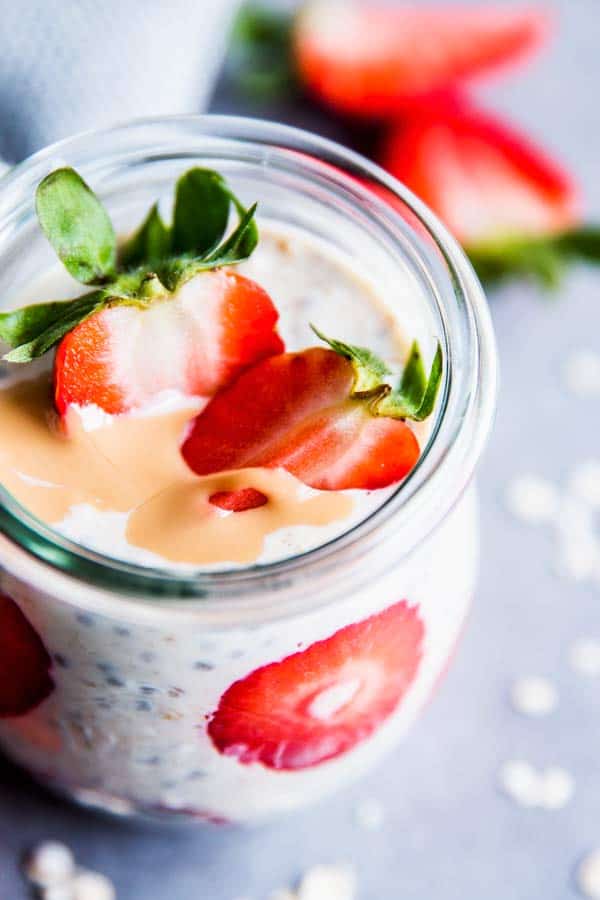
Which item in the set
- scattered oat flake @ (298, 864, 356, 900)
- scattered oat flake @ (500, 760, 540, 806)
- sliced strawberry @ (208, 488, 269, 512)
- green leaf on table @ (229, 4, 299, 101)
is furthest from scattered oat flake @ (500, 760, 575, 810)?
green leaf on table @ (229, 4, 299, 101)

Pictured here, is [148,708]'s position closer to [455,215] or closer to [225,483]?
[225,483]

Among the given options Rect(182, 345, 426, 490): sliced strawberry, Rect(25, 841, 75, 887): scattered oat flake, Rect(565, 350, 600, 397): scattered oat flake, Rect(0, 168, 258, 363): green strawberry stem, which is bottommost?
Rect(25, 841, 75, 887): scattered oat flake

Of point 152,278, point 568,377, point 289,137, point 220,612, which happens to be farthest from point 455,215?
point 220,612

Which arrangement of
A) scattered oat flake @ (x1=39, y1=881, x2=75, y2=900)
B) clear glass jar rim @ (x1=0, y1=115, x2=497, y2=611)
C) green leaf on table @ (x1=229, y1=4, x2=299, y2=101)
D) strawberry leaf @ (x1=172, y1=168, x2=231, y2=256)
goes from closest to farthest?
clear glass jar rim @ (x1=0, y1=115, x2=497, y2=611) → strawberry leaf @ (x1=172, y1=168, x2=231, y2=256) → scattered oat flake @ (x1=39, y1=881, x2=75, y2=900) → green leaf on table @ (x1=229, y1=4, x2=299, y2=101)

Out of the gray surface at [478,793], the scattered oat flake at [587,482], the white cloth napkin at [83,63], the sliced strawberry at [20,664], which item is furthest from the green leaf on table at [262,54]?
the sliced strawberry at [20,664]

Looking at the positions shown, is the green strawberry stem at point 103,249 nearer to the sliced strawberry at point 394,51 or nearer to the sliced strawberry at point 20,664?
the sliced strawberry at point 20,664

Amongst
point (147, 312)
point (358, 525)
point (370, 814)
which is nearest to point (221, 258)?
point (147, 312)

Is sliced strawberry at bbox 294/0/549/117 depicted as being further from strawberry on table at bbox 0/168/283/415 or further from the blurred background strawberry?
strawberry on table at bbox 0/168/283/415
